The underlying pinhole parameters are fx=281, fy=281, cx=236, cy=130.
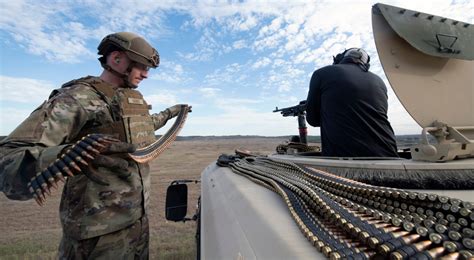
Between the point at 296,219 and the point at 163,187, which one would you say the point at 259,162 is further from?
the point at 163,187

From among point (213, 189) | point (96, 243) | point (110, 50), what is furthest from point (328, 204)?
point (110, 50)

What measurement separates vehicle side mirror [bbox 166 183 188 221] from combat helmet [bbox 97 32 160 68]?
2063mm

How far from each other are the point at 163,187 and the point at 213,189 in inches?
363

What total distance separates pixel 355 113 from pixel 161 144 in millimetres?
2002

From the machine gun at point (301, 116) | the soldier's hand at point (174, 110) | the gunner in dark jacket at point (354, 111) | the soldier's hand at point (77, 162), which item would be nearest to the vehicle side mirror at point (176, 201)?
the soldier's hand at point (174, 110)

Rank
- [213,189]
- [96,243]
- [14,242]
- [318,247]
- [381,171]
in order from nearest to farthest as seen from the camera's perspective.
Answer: [318,247]
[381,171]
[96,243]
[213,189]
[14,242]

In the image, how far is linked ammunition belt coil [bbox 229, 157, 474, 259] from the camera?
88 centimetres

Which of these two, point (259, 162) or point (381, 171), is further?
point (259, 162)

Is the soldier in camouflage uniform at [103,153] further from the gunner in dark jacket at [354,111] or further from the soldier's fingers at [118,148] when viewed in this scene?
the gunner in dark jacket at [354,111]

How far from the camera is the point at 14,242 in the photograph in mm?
5516

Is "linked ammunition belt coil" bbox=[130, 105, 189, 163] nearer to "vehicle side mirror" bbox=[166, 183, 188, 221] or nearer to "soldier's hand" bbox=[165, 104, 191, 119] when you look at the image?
"soldier's hand" bbox=[165, 104, 191, 119]

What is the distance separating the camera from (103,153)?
5.82 feet

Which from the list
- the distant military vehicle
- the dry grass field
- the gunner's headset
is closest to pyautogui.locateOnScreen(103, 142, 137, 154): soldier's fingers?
the distant military vehicle

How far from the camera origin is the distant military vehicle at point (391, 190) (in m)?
0.97
